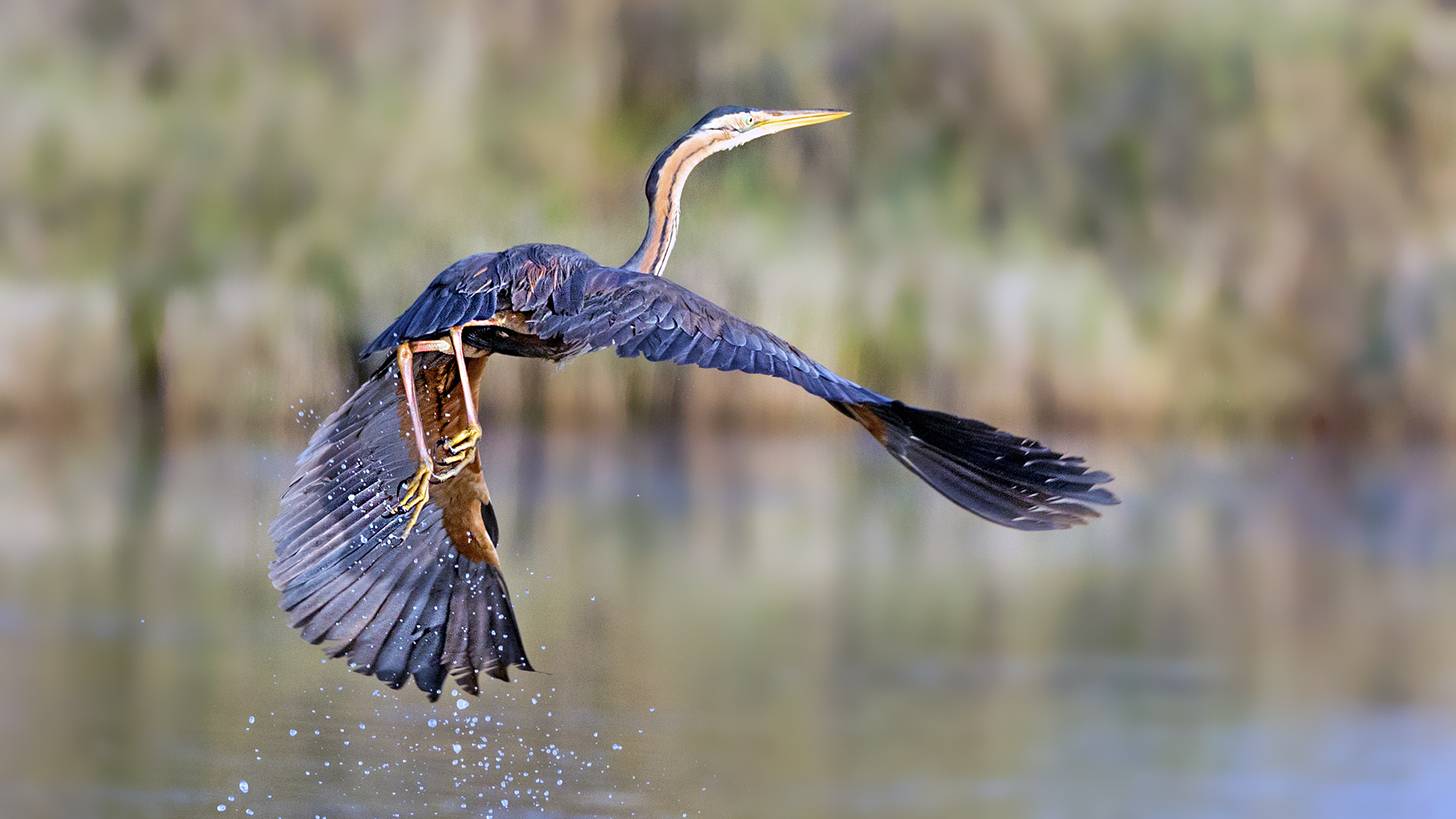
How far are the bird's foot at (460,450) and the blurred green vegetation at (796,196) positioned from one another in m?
9.90

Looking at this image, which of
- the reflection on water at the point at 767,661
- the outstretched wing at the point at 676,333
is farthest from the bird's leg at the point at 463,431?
the reflection on water at the point at 767,661

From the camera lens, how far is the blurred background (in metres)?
11.1

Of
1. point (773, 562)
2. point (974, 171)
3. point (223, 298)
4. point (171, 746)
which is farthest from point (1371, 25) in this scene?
point (171, 746)

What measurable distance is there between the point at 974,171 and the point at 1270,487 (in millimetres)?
4292

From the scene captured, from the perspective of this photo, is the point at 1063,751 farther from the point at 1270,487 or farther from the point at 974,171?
the point at 974,171

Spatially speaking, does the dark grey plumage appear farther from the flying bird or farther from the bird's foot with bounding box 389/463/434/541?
the bird's foot with bounding box 389/463/434/541

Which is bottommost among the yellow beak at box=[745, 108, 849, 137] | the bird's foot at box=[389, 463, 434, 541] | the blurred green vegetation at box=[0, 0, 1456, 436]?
the bird's foot at box=[389, 463, 434, 541]

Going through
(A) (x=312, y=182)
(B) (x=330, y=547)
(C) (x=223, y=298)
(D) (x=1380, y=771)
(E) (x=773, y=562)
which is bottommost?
(D) (x=1380, y=771)

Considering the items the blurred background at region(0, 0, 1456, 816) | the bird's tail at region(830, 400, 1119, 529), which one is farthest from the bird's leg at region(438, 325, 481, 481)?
the blurred background at region(0, 0, 1456, 816)

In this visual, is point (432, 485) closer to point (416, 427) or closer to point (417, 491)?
point (417, 491)

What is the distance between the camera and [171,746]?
848cm

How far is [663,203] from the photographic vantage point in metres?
6.68

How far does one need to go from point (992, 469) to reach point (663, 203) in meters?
2.17

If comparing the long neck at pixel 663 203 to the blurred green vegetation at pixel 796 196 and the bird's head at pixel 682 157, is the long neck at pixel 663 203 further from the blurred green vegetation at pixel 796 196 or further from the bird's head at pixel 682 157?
the blurred green vegetation at pixel 796 196
